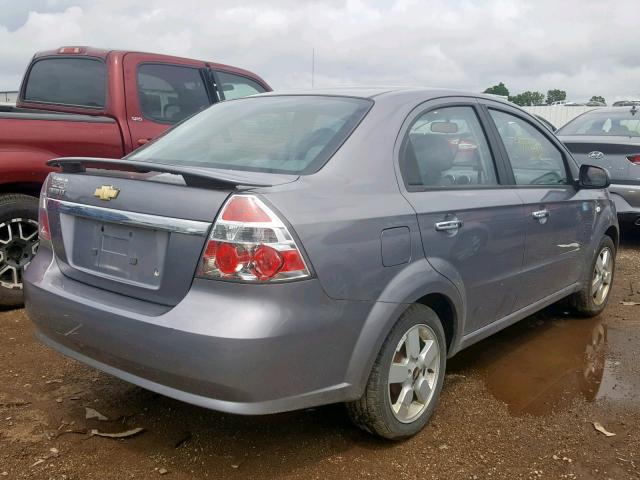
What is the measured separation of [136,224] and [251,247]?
1.78 ft

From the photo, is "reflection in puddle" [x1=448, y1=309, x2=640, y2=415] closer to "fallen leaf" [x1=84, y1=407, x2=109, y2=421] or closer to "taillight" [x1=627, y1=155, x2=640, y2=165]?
"fallen leaf" [x1=84, y1=407, x2=109, y2=421]

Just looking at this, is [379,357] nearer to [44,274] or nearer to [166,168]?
[166,168]

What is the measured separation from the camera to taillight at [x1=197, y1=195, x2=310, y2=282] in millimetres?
2320

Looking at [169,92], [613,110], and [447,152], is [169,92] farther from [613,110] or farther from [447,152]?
A: [613,110]

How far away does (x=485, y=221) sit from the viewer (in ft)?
Result: 10.9

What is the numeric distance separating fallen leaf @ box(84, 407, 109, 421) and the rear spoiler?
120 centimetres

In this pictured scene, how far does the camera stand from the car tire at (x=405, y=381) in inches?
108

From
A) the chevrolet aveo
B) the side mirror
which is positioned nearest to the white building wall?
the side mirror

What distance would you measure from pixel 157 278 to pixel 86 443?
0.96 m

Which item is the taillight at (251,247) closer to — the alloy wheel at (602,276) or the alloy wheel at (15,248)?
the alloy wheel at (15,248)

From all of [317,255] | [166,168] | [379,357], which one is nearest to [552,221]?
[379,357]

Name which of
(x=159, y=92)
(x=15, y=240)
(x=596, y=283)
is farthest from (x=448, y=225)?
(x=159, y=92)

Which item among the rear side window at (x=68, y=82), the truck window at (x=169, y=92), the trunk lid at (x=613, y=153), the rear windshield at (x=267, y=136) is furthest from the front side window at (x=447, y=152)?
the trunk lid at (x=613, y=153)

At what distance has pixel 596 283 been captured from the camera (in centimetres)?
494
